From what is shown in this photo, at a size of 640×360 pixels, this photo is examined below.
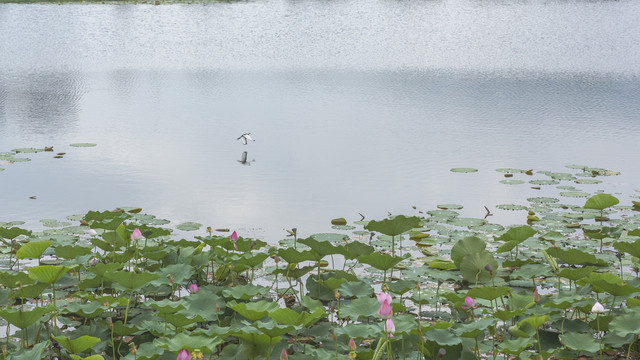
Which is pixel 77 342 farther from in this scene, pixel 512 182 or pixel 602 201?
pixel 512 182

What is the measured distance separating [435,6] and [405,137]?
17397mm

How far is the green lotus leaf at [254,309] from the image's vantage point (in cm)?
201

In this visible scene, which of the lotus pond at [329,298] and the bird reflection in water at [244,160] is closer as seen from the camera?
the lotus pond at [329,298]

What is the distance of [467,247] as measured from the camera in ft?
9.43

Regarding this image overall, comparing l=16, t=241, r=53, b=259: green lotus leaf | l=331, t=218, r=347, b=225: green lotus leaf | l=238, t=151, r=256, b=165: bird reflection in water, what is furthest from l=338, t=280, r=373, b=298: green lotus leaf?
l=238, t=151, r=256, b=165: bird reflection in water

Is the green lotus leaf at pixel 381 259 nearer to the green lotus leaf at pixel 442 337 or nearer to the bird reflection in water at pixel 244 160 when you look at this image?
the green lotus leaf at pixel 442 337

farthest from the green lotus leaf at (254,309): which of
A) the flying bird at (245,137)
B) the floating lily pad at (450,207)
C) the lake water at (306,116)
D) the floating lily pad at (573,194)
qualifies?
the flying bird at (245,137)

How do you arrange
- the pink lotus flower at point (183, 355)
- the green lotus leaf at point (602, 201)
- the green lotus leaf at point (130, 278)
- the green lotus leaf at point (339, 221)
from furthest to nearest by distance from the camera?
the green lotus leaf at point (339, 221) < the green lotus leaf at point (602, 201) < the green lotus leaf at point (130, 278) < the pink lotus flower at point (183, 355)

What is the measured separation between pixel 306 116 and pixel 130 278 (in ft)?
17.7

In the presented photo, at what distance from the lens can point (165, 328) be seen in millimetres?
2068

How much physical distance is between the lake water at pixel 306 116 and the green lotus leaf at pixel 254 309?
173cm

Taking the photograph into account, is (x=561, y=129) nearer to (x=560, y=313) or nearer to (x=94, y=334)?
(x=560, y=313)

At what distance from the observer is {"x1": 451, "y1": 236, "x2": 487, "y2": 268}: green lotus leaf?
2848mm

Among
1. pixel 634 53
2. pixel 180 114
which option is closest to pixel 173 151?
pixel 180 114
